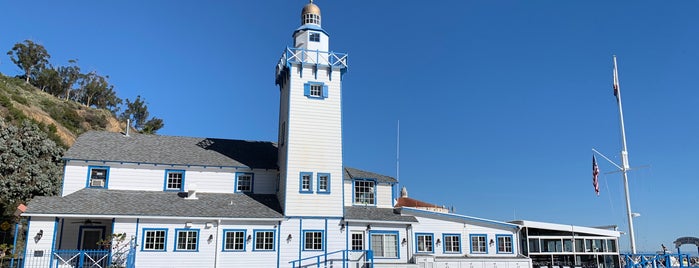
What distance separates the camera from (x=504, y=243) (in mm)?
29125

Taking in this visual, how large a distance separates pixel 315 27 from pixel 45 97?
50969 mm

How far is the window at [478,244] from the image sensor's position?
1117 inches

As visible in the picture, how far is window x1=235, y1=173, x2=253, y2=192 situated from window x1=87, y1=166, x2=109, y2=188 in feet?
21.0

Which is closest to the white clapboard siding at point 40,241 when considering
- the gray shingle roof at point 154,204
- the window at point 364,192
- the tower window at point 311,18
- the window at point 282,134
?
the gray shingle roof at point 154,204

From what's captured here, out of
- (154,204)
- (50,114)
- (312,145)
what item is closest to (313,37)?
(312,145)

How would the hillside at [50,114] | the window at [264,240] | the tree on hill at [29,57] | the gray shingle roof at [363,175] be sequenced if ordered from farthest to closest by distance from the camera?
the tree on hill at [29,57] → the hillside at [50,114] → the gray shingle roof at [363,175] → the window at [264,240]

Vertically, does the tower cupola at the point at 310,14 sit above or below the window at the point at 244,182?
above

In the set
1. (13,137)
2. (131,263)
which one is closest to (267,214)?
(131,263)

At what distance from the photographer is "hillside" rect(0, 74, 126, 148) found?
156ft

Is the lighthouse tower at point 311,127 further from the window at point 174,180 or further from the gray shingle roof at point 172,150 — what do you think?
the window at point 174,180

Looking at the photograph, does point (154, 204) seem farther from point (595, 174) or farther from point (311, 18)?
point (595, 174)

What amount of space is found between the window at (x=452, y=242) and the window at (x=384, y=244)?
298cm

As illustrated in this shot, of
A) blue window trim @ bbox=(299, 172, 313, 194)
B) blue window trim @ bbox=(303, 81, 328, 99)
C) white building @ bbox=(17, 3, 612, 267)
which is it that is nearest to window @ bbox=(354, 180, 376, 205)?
white building @ bbox=(17, 3, 612, 267)

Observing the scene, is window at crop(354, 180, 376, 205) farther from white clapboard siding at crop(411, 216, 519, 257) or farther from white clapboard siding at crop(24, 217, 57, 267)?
white clapboard siding at crop(24, 217, 57, 267)
